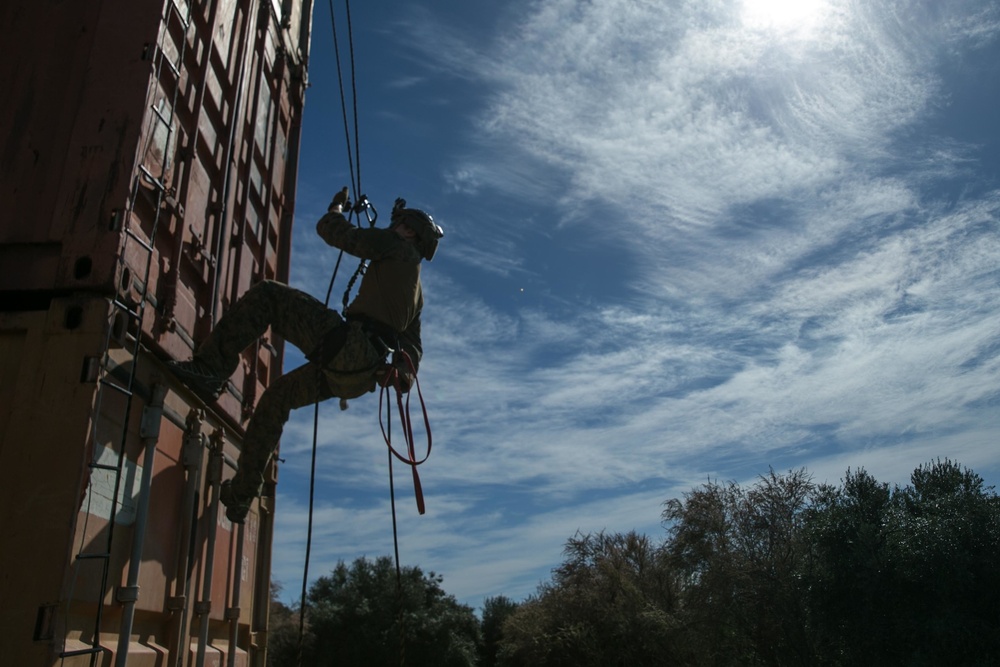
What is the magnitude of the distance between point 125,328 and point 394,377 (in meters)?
1.64

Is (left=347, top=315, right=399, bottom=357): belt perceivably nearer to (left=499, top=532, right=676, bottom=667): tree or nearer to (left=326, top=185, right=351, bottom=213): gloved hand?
(left=326, top=185, right=351, bottom=213): gloved hand

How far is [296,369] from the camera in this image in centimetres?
408

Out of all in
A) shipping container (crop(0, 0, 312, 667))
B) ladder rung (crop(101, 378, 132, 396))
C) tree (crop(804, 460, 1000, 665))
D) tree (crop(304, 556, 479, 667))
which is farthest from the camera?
tree (crop(304, 556, 479, 667))

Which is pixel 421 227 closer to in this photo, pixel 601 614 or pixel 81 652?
pixel 81 652

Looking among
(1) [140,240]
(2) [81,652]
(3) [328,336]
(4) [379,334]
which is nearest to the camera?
(2) [81,652]

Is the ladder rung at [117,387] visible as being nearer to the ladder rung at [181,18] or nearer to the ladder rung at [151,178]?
the ladder rung at [151,178]

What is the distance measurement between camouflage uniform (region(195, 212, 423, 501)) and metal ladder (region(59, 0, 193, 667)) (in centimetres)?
66

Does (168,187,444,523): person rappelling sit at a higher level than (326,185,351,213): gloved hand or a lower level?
lower

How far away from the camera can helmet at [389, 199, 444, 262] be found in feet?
14.9

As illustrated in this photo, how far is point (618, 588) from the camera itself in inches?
971

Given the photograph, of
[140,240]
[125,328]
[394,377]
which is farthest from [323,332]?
[125,328]

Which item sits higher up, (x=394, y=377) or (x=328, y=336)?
(x=328, y=336)

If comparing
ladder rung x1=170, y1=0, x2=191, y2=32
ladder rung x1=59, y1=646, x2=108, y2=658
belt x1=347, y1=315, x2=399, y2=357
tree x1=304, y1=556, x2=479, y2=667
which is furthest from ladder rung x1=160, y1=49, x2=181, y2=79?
tree x1=304, y1=556, x2=479, y2=667

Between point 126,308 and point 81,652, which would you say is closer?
point 81,652
